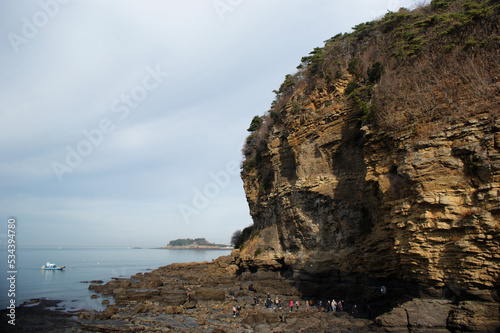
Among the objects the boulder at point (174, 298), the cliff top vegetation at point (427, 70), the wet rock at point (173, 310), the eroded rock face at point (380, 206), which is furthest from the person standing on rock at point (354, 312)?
the boulder at point (174, 298)

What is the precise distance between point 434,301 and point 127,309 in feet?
78.2

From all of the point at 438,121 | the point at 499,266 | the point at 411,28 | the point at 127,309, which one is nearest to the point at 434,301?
the point at 499,266

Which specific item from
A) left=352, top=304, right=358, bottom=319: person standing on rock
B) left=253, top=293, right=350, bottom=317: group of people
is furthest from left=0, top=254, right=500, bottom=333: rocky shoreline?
left=253, top=293, right=350, bottom=317: group of people

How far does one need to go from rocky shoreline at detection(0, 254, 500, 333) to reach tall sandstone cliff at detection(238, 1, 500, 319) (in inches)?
35.3

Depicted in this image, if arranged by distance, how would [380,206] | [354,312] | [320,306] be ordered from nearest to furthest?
[380,206], [354,312], [320,306]

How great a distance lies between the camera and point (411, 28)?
25219 mm

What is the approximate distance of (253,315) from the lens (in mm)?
21859

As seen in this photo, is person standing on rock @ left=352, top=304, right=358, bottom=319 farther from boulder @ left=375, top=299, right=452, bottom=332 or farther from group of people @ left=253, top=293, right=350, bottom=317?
boulder @ left=375, top=299, right=452, bottom=332

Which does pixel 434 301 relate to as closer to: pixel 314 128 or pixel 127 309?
pixel 314 128

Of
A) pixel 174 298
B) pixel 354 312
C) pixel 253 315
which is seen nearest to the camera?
pixel 354 312

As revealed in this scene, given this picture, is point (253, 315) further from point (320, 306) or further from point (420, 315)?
point (420, 315)

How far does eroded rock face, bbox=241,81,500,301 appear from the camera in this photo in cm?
1437

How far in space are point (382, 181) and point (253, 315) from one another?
13242 millimetres

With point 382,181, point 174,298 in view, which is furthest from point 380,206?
point 174,298
